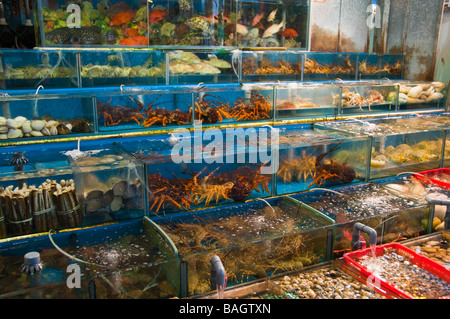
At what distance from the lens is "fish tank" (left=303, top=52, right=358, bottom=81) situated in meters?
5.04

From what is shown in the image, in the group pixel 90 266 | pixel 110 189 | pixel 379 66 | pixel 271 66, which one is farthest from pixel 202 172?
pixel 379 66

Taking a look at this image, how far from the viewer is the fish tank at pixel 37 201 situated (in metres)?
2.44

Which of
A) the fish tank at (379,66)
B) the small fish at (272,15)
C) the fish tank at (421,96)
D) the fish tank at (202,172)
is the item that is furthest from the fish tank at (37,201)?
the fish tank at (379,66)

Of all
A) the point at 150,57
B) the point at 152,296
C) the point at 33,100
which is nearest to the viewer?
the point at 152,296

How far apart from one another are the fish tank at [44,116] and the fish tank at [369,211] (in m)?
1.96

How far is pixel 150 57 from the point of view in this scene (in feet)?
13.7

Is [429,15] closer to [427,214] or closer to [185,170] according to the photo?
[427,214]

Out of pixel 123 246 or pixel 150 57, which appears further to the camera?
pixel 150 57

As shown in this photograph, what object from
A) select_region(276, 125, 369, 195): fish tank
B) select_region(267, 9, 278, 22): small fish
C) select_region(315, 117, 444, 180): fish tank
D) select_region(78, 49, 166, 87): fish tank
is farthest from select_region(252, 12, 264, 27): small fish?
select_region(276, 125, 369, 195): fish tank

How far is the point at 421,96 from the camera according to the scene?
5195 mm

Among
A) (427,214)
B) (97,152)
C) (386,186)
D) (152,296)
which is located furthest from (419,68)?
(152,296)

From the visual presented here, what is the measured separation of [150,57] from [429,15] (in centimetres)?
379

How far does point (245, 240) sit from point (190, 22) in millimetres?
2701

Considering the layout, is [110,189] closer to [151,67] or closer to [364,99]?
[151,67]
